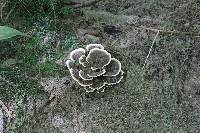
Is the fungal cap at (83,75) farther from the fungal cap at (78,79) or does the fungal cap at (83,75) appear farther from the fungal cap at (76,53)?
the fungal cap at (76,53)

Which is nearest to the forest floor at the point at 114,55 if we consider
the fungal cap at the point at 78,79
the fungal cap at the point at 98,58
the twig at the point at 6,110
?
the twig at the point at 6,110

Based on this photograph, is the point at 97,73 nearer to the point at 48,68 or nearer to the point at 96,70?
the point at 96,70

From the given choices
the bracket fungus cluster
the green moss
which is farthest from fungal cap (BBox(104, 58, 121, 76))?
the green moss

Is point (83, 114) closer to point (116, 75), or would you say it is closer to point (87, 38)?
point (116, 75)

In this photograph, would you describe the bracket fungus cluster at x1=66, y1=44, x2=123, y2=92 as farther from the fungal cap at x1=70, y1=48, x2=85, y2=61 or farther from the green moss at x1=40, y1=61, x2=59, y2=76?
the green moss at x1=40, y1=61, x2=59, y2=76

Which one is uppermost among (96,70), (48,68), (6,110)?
(96,70)

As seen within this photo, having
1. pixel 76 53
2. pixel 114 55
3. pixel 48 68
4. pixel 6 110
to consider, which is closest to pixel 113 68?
pixel 114 55

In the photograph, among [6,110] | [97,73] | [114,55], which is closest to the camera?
[97,73]

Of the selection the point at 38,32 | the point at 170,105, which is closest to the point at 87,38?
the point at 38,32
